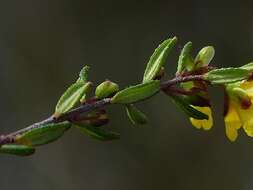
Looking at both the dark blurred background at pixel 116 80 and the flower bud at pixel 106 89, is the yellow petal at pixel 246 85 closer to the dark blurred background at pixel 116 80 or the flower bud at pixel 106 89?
the flower bud at pixel 106 89

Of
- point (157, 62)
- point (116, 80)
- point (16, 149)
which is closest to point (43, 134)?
point (16, 149)

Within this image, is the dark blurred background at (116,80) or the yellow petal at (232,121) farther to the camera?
the dark blurred background at (116,80)

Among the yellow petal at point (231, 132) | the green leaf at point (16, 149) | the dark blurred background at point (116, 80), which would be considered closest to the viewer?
the green leaf at point (16, 149)

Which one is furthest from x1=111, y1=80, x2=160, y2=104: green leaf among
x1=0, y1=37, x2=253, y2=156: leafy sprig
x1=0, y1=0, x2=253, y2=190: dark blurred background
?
x1=0, y1=0, x2=253, y2=190: dark blurred background

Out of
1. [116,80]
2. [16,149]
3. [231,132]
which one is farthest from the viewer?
[116,80]

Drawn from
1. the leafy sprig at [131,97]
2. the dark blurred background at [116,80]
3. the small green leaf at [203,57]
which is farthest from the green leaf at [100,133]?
the dark blurred background at [116,80]

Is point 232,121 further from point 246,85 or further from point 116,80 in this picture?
point 116,80
